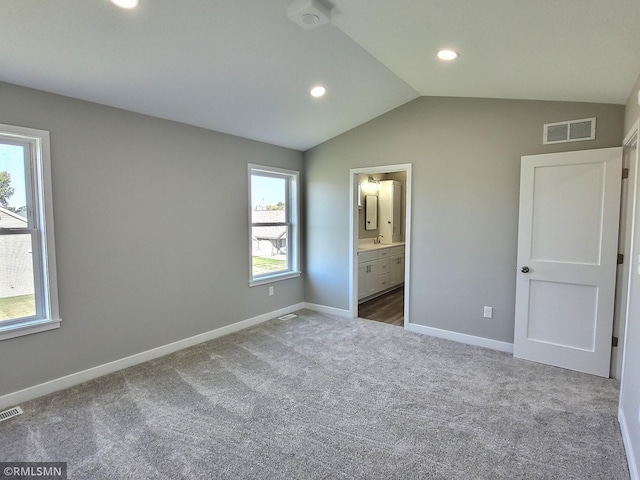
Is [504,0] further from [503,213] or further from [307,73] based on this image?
[503,213]

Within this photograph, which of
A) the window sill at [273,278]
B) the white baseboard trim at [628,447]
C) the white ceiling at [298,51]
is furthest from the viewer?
the window sill at [273,278]

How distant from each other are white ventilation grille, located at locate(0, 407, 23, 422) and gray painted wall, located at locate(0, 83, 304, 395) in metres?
0.15

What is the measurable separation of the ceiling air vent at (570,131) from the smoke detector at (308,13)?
2.36 m

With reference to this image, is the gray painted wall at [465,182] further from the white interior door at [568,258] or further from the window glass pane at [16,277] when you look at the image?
the window glass pane at [16,277]

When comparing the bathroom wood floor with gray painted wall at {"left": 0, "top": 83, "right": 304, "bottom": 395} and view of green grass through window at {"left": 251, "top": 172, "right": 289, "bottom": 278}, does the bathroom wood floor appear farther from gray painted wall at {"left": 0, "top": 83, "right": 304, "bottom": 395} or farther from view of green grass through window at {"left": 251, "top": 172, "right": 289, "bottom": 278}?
gray painted wall at {"left": 0, "top": 83, "right": 304, "bottom": 395}

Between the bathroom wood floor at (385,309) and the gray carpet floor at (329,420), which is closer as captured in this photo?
the gray carpet floor at (329,420)

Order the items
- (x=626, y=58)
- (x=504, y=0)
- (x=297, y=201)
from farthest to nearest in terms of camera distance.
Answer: (x=297, y=201) → (x=626, y=58) → (x=504, y=0)

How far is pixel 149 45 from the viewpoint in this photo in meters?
2.28

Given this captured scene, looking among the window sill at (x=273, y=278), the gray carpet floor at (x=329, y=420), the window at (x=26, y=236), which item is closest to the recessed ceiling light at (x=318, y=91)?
the window at (x=26, y=236)

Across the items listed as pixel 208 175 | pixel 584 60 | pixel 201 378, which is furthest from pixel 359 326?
pixel 584 60

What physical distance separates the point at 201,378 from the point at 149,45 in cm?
261

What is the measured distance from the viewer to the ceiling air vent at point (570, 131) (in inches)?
119

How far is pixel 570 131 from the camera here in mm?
3113

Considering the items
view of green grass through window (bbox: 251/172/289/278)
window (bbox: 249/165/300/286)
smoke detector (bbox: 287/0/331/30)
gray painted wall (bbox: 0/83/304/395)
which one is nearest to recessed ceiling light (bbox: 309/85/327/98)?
smoke detector (bbox: 287/0/331/30)
